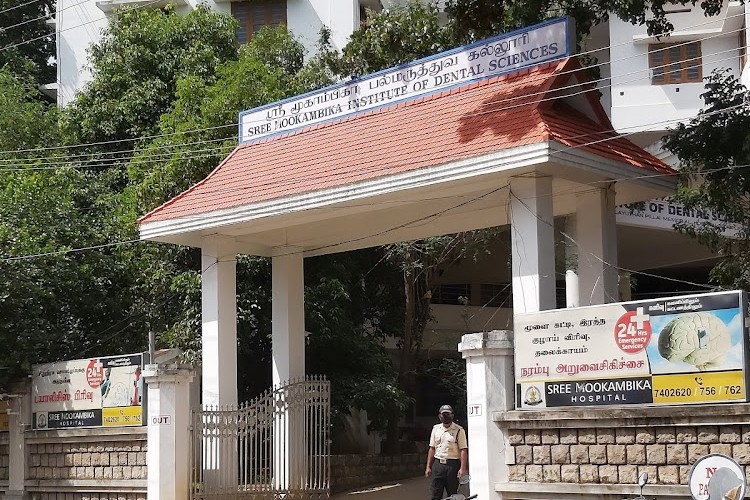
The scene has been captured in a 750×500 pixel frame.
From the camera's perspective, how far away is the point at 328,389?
16828 mm

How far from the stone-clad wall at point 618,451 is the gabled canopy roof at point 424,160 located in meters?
3.07

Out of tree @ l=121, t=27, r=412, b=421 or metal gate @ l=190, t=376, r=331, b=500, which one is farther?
tree @ l=121, t=27, r=412, b=421

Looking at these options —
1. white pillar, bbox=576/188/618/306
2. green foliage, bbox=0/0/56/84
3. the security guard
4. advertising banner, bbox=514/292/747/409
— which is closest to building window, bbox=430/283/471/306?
green foliage, bbox=0/0/56/84

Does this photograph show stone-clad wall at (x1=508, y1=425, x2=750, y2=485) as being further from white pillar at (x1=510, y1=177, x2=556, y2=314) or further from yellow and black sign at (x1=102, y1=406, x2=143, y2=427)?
yellow and black sign at (x1=102, y1=406, x2=143, y2=427)

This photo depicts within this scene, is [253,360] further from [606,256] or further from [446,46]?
[606,256]

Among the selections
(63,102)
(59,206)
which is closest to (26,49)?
(63,102)

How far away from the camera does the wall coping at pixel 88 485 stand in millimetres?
15891

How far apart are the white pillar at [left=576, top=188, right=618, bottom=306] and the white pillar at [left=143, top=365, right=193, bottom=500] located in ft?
18.2

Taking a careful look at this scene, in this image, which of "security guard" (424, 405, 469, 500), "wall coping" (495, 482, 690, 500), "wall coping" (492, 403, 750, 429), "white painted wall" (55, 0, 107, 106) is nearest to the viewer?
"wall coping" (492, 403, 750, 429)

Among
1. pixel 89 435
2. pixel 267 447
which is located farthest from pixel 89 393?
pixel 267 447

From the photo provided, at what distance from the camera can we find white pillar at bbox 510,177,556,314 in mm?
13000

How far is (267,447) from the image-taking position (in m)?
16.3

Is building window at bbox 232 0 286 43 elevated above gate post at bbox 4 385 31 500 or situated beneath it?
elevated above

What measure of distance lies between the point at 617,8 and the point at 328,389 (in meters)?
6.84
